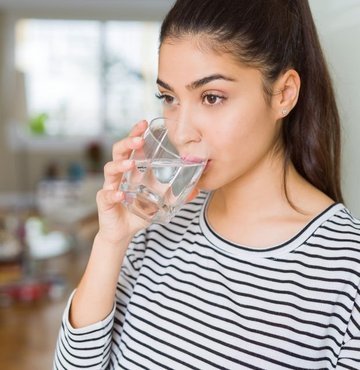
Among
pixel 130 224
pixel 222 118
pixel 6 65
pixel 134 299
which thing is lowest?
pixel 6 65

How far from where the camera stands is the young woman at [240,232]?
31.2 inches

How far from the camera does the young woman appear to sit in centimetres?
79

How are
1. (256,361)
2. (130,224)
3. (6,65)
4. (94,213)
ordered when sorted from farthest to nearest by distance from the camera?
(6,65)
(94,213)
(130,224)
(256,361)

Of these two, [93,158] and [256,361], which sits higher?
[256,361]

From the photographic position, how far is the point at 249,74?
31.7 inches

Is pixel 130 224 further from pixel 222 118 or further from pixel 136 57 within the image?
pixel 136 57

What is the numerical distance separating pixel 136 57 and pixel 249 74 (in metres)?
6.21

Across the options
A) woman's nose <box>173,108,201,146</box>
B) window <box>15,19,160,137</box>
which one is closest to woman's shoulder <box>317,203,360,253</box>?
woman's nose <box>173,108,201,146</box>

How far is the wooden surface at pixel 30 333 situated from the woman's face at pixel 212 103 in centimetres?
211

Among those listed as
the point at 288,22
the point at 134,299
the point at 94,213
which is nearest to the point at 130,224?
the point at 134,299

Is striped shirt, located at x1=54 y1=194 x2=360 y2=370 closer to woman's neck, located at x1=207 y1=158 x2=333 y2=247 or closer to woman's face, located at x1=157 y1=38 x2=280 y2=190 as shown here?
woman's neck, located at x1=207 y1=158 x2=333 y2=247

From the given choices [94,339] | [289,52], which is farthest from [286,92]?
[94,339]

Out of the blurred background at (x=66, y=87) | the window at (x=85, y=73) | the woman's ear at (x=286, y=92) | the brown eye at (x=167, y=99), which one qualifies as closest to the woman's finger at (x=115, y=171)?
the brown eye at (x=167, y=99)

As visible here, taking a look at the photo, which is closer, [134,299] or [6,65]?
[134,299]
